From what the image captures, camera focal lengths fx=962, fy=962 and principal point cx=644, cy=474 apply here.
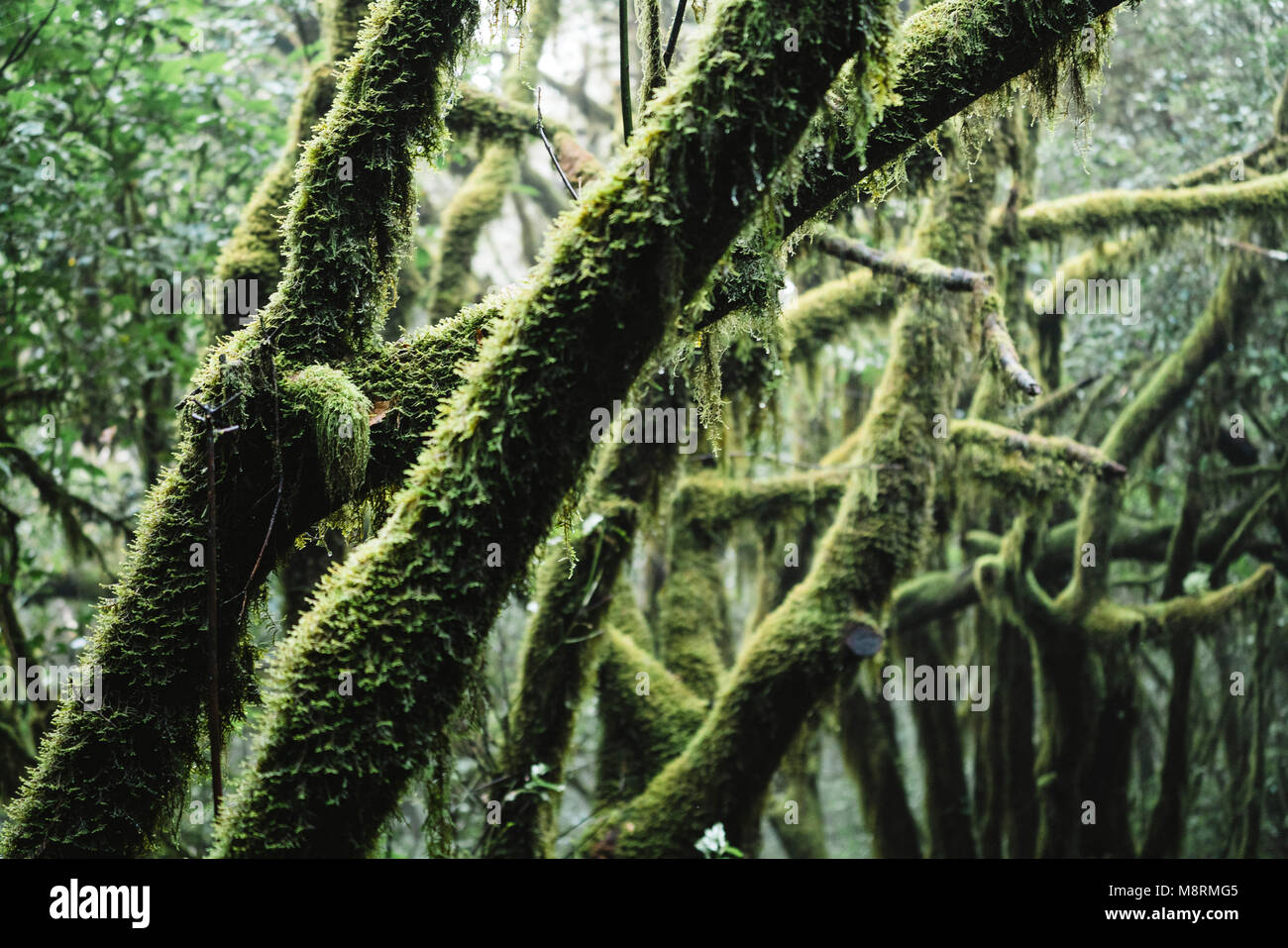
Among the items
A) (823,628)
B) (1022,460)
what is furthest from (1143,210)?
(823,628)

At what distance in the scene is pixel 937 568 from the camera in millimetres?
9398

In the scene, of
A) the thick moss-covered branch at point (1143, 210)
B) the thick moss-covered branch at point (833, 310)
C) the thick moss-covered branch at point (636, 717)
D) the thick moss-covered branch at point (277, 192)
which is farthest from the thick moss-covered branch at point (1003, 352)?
the thick moss-covered branch at point (277, 192)

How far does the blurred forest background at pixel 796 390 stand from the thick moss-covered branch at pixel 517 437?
996mm

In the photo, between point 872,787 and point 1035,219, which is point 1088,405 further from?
point 872,787

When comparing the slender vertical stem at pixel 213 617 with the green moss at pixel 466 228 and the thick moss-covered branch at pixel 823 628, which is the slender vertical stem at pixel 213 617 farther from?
the green moss at pixel 466 228

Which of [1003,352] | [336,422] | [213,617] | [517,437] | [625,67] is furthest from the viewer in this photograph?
[1003,352]

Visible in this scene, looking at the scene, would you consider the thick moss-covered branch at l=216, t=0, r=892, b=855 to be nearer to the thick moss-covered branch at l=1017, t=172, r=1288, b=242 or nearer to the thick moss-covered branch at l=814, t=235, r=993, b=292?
the thick moss-covered branch at l=814, t=235, r=993, b=292

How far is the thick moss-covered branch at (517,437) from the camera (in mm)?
2047

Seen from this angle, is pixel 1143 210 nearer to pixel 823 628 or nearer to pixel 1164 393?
pixel 1164 393

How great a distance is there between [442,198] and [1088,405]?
24.6ft

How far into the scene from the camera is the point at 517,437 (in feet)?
6.97

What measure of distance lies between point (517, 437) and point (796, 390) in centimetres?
682
